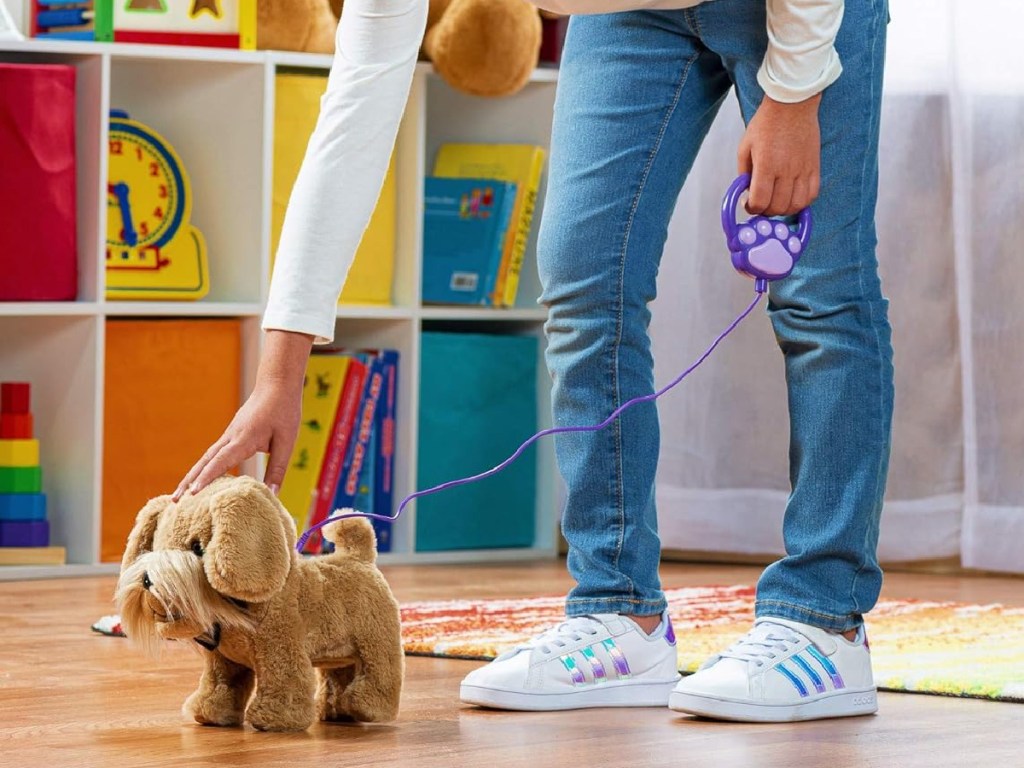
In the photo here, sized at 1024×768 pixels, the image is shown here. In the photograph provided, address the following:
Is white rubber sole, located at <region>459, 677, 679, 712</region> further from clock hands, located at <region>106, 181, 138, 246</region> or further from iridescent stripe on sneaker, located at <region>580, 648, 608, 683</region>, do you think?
clock hands, located at <region>106, 181, 138, 246</region>

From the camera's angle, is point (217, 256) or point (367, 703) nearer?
point (367, 703)

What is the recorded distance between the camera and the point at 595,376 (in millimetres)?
1322

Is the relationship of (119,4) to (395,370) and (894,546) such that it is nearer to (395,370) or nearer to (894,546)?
(395,370)

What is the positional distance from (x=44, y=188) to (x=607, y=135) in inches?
45.5

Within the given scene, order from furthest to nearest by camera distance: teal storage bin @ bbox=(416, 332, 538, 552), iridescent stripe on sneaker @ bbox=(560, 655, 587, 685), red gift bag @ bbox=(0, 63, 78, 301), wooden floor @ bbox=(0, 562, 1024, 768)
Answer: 1. teal storage bin @ bbox=(416, 332, 538, 552)
2. red gift bag @ bbox=(0, 63, 78, 301)
3. iridescent stripe on sneaker @ bbox=(560, 655, 587, 685)
4. wooden floor @ bbox=(0, 562, 1024, 768)

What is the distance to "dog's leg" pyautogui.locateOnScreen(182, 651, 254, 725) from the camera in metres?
1.18

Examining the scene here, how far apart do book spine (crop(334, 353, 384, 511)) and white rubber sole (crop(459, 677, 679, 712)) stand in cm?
121

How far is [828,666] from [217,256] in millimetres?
1425

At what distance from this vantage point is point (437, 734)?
1167 mm

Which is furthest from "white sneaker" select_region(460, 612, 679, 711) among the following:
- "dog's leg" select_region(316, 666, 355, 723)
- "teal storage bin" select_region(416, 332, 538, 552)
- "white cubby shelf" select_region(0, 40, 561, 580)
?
"teal storage bin" select_region(416, 332, 538, 552)

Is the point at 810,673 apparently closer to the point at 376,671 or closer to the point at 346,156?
the point at 376,671

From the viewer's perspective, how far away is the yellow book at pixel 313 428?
2.47 metres

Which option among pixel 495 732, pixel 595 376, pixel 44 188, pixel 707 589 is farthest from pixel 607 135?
pixel 44 188

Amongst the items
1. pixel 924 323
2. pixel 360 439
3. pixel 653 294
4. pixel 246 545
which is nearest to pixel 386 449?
pixel 360 439
